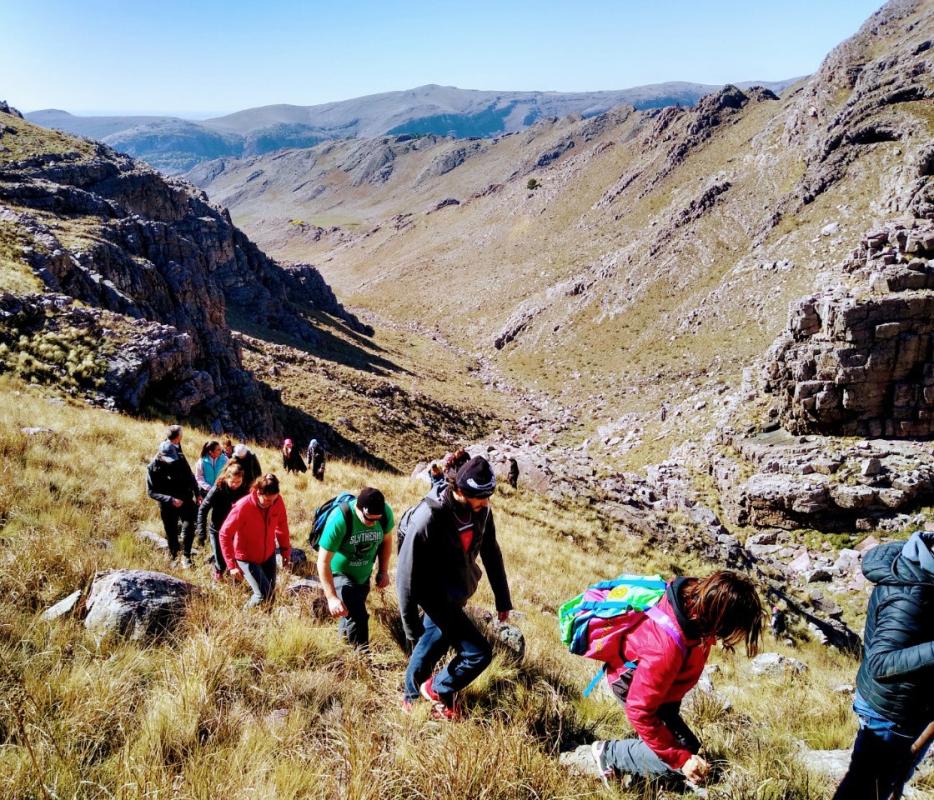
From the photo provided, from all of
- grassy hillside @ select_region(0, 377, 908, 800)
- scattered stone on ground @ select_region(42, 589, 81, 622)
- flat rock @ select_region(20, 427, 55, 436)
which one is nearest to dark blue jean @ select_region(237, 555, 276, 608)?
grassy hillside @ select_region(0, 377, 908, 800)

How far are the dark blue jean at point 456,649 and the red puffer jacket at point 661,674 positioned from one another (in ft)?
3.83

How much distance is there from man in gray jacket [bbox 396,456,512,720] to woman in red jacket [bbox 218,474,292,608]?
2114 mm

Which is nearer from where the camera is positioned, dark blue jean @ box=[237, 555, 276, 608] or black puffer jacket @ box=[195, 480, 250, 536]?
dark blue jean @ box=[237, 555, 276, 608]

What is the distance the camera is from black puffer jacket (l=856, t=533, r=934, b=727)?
3205mm

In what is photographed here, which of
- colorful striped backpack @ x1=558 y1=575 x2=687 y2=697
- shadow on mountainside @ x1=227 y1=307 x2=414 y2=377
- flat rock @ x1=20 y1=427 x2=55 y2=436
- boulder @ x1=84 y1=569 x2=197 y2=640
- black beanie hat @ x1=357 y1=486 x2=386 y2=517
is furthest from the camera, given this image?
shadow on mountainside @ x1=227 y1=307 x2=414 y2=377

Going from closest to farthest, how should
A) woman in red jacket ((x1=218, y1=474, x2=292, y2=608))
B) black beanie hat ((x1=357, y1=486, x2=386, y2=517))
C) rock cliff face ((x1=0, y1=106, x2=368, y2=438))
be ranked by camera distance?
black beanie hat ((x1=357, y1=486, x2=386, y2=517)), woman in red jacket ((x1=218, y1=474, x2=292, y2=608)), rock cliff face ((x1=0, y1=106, x2=368, y2=438))

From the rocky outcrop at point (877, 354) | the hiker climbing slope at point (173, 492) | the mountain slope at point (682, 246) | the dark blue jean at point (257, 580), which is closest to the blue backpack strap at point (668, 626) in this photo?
the dark blue jean at point (257, 580)

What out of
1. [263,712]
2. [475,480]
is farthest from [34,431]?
[475,480]

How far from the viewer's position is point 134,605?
434cm

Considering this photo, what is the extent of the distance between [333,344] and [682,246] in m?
33.6

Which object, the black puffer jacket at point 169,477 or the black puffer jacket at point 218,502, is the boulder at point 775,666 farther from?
the black puffer jacket at point 169,477

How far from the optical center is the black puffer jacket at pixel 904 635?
3.21m

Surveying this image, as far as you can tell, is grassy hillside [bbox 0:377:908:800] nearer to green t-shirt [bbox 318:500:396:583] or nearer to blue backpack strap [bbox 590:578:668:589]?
green t-shirt [bbox 318:500:396:583]

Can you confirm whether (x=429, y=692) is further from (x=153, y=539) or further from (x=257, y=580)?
(x=153, y=539)
